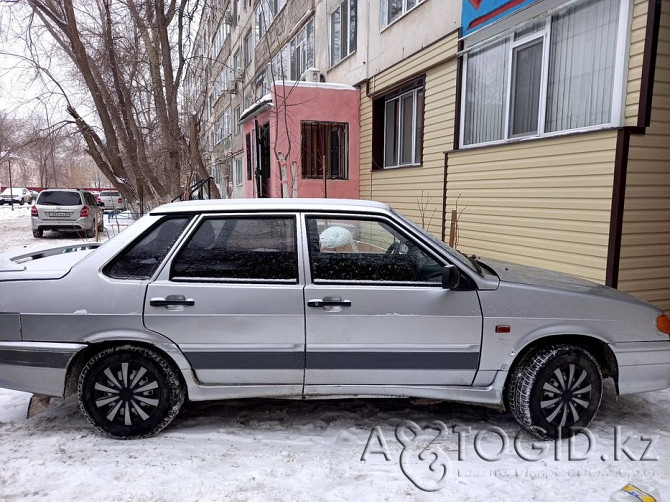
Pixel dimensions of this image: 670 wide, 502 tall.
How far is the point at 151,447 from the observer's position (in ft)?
9.73

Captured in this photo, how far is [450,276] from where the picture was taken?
2.87 metres

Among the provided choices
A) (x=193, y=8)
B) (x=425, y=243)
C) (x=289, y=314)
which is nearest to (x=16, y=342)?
(x=289, y=314)

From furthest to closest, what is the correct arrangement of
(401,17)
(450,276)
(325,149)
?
(325,149), (401,17), (450,276)

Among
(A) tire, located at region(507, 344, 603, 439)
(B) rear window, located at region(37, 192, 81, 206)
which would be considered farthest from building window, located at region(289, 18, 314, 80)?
(A) tire, located at region(507, 344, 603, 439)

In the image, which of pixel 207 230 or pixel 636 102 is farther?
pixel 636 102

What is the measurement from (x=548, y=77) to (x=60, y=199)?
Result: 15.5m

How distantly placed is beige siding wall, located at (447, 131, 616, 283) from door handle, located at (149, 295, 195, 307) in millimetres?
4534

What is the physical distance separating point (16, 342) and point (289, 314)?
181 centimetres

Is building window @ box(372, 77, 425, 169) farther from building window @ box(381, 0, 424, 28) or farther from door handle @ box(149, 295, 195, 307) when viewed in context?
door handle @ box(149, 295, 195, 307)

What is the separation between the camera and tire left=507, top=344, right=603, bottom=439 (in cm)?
299

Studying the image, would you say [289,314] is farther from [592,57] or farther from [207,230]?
[592,57]

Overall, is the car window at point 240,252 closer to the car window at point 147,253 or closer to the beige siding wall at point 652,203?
the car window at point 147,253

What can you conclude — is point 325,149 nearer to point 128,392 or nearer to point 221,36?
point 128,392


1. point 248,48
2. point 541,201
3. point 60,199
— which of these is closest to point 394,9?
point 541,201
